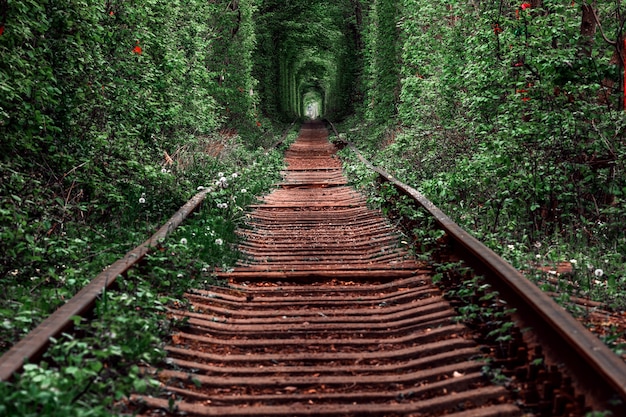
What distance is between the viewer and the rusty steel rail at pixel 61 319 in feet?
9.99

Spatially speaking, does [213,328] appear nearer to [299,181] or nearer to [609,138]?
[609,138]

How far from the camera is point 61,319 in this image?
11.9 ft

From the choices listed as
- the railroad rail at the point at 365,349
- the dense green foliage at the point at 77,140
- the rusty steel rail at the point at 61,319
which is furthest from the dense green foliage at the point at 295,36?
the rusty steel rail at the point at 61,319

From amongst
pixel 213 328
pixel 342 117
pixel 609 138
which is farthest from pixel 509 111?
pixel 342 117

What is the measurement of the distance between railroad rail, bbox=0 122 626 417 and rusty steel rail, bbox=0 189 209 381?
4 cm

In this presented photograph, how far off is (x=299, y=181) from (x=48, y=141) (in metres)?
7.85

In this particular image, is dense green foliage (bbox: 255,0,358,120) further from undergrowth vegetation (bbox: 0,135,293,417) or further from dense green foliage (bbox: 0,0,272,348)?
undergrowth vegetation (bbox: 0,135,293,417)

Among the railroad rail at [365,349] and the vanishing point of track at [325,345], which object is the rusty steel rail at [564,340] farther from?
the vanishing point of track at [325,345]

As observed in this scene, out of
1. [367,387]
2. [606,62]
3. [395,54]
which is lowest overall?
[367,387]

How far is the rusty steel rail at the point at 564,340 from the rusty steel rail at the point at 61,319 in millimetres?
2503

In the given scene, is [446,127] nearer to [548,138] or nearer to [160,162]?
[548,138]

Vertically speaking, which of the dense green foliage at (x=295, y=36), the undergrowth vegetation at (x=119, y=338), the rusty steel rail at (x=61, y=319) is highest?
the dense green foliage at (x=295, y=36)

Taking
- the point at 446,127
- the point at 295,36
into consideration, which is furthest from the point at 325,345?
the point at 295,36

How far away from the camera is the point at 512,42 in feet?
27.0
